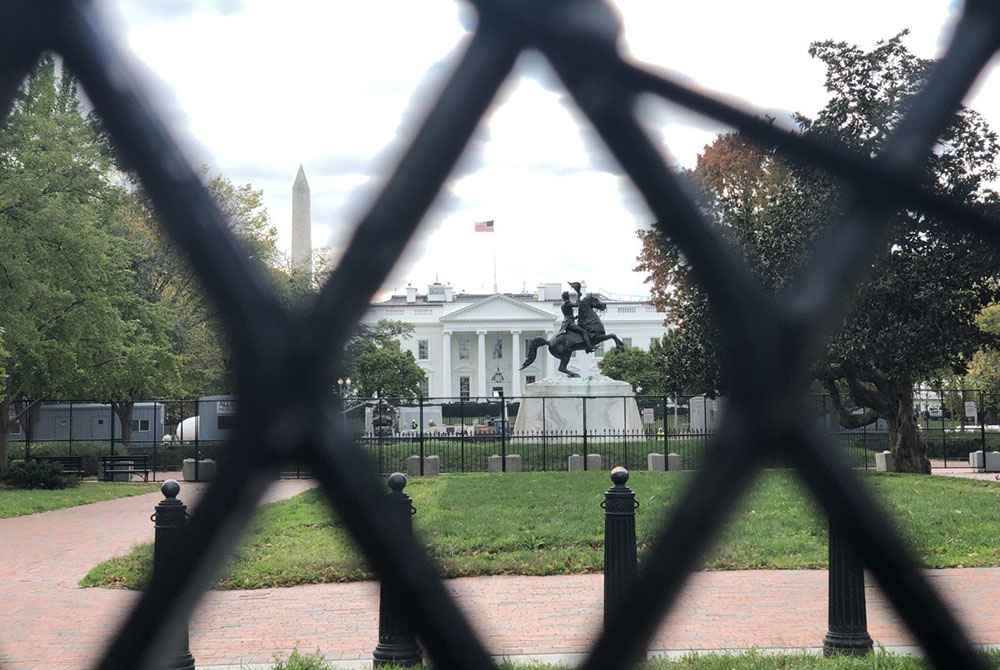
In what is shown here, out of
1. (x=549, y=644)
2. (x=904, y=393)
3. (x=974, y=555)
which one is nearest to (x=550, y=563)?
(x=549, y=644)

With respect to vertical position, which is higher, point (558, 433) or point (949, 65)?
point (949, 65)

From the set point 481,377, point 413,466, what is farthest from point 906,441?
point 481,377

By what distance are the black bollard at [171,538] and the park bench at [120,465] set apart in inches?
693

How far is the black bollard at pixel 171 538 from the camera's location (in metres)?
0.56

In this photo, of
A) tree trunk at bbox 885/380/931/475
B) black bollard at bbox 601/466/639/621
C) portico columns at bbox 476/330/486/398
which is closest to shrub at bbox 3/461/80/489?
tree trunk at bbox 885/380/931/475

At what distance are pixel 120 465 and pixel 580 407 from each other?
11.5m

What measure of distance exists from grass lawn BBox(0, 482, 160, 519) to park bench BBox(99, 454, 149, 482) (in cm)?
136

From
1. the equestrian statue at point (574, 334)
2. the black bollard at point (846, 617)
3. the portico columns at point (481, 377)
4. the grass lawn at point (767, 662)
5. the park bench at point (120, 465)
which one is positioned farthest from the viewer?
the portico columns at point (481, 377)

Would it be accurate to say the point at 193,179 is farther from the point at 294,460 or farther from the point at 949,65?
the point at 949,65

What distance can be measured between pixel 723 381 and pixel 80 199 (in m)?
13.1

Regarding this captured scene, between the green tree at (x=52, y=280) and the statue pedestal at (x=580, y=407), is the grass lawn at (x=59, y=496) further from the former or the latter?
the statue pedestal at (x=580, y=407)

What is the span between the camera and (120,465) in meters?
23.0

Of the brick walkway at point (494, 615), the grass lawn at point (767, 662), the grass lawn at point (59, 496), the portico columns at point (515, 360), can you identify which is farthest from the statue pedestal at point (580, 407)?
the portico columns at point (515, 360)

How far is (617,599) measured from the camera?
0.61 m
